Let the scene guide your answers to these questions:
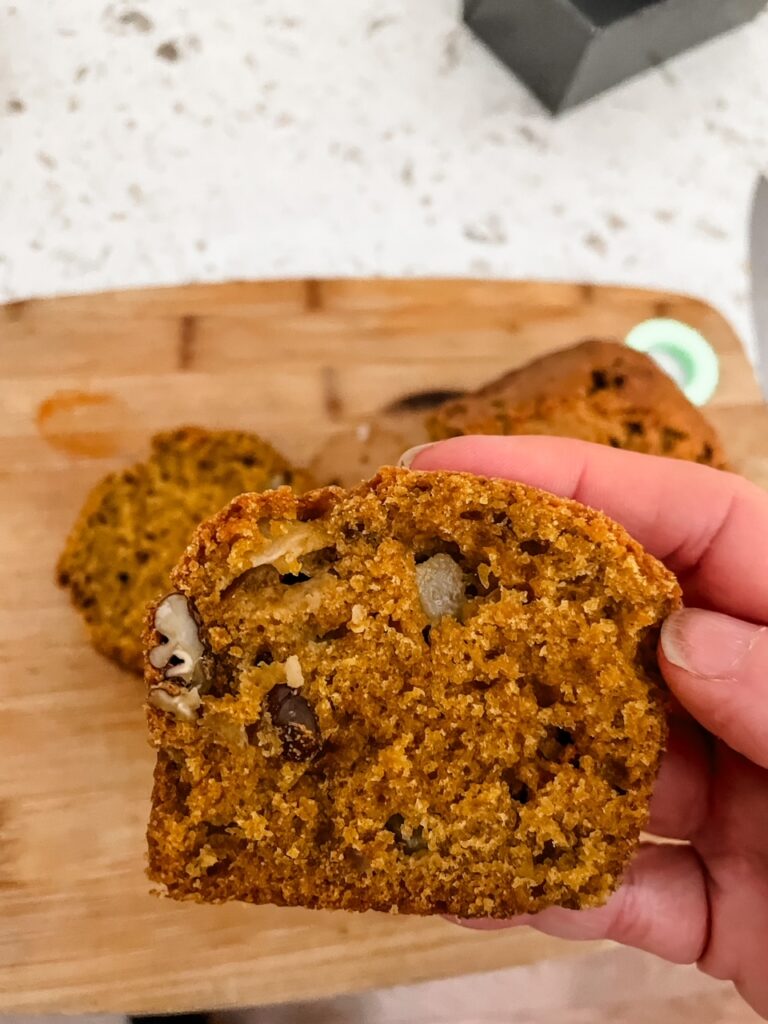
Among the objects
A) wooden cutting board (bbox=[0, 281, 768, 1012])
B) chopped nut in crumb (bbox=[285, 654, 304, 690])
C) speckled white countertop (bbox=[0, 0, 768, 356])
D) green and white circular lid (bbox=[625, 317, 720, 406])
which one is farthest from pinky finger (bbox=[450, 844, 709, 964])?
speckled white countertop (bbox=[0, 0, 768, 356])

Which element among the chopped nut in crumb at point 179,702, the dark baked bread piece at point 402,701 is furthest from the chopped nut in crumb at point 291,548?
the chopped nut in crumb at point 179,702

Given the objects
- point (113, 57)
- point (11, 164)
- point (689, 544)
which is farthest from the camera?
point (113, 57)

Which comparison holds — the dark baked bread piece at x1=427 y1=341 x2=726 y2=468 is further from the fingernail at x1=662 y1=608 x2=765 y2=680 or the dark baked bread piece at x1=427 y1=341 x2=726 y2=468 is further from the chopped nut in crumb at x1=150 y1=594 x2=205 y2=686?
the chopped nut in crumb at x1=150 y1=594 x2=205 y2=686

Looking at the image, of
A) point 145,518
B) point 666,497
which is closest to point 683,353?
point 666,497

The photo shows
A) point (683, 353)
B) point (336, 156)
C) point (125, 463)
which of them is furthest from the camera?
point (336, 156)

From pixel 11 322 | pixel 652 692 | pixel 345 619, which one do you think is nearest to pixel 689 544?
pixel 652 692

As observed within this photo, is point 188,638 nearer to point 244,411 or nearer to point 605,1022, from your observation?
point 244,411

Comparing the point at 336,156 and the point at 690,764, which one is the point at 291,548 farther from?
the point at 336,156
